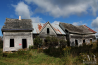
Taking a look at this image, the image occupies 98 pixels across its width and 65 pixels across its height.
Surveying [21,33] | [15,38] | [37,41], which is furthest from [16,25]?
[37,41]

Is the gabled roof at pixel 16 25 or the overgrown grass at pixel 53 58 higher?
the gabled roof at pixel 16 25

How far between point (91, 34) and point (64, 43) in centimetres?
928

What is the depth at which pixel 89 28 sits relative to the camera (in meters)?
22.7

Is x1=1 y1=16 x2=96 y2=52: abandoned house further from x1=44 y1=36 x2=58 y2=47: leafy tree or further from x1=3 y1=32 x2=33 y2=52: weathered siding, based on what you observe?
x1=44 y1=36 x2=58 y2=47: leafy tree

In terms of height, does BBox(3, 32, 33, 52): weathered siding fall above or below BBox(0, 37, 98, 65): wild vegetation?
above

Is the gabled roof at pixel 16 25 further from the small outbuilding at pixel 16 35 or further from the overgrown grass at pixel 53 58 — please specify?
the overgrown grass at pixel 53 58

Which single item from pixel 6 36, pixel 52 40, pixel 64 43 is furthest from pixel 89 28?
pixel 6 36

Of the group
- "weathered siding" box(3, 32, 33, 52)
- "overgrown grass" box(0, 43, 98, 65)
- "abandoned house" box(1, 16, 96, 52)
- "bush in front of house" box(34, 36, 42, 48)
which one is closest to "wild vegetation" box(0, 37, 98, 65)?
"overgrown grass" box(0, 43, 98, 65)

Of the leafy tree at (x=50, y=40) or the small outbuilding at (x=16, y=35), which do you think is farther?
the leafy tree at (x=50, y=40)

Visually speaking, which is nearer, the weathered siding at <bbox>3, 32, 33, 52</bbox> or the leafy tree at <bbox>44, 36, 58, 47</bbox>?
the weathered siding at <bbox>3, 32, 33, 52</bbox>

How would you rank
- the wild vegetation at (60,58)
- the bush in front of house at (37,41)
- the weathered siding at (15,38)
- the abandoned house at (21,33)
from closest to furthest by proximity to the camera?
the wild vegetation at (60,58) → the weathered siding at (15,38) → the abandoned house at (21,33) → the bush in front of house at (37,41)

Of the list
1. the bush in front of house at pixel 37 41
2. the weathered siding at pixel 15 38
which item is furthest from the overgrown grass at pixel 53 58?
the bush in front of house at pixel 37 41

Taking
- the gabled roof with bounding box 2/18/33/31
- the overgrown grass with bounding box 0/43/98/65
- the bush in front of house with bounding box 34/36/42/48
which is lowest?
the overgrown grass with bounding box 0/43/98/65

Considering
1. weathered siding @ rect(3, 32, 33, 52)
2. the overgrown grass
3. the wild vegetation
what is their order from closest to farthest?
the wild vegetation < the overgrown grass < weathered siding @ rect(3, 32, 33, 52)
